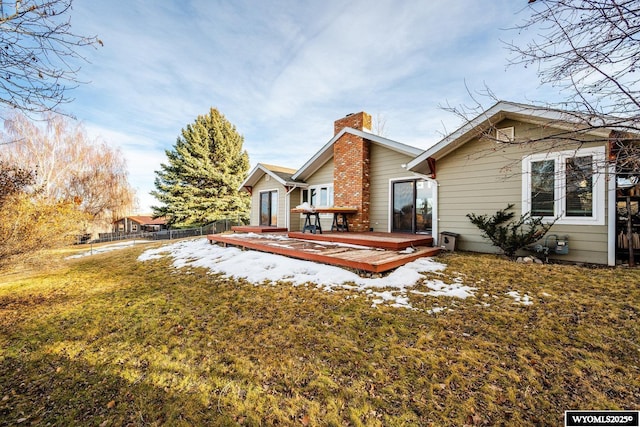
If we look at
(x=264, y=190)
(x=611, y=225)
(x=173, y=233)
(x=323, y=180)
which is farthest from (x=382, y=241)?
(x=173, y=233)

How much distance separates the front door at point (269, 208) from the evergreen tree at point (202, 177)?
744 centimetres

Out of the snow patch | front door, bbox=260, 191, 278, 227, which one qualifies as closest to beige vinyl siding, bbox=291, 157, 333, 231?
front door, bbox=260, 191, 278, 227

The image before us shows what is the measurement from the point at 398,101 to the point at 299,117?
6.36 metres

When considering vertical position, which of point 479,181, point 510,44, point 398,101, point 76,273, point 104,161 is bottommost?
point 76,273

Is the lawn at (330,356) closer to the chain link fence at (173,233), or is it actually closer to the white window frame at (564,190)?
the white window frame at (564,190)

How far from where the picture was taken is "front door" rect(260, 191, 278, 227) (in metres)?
12.1

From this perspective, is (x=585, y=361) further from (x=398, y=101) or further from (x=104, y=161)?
(x=104, y=161)

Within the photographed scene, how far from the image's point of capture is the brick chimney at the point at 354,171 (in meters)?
8.39

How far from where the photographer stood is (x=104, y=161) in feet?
60.3

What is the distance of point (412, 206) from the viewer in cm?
782

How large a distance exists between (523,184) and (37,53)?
26.0 feet

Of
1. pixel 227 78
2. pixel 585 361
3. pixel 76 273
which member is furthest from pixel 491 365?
pixel 227 78

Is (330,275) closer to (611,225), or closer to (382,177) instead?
(382,177)

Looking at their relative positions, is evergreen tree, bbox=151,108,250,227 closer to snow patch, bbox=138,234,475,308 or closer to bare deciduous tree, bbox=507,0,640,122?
snow patch, bbox=138,234,475,308
